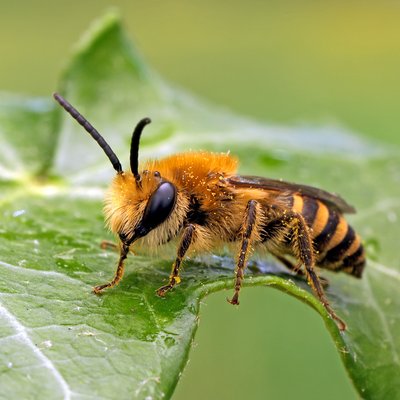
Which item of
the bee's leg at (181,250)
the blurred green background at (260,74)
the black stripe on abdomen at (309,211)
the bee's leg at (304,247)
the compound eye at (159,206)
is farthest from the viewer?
the blurred green background at (260,74)

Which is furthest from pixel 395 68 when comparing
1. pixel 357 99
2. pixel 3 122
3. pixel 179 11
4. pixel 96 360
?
pixel 96 360

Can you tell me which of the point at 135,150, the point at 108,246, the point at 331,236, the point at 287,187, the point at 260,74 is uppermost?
the point at 260,74

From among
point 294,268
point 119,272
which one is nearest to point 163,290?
point 119,272

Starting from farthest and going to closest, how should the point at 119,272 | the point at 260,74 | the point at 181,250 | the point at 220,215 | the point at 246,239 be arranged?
the point at 260,74 < the point at 220,215 < the point at 246,239 < the point at 181,250 < the point at 119,272

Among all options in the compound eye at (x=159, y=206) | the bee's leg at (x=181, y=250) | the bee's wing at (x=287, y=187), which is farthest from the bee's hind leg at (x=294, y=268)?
the compound eye at (x=159, y=206)

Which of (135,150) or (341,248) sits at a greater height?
(135,150)

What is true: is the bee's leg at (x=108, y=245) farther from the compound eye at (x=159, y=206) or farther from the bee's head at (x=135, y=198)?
the compound eye at (x=159, y=206)

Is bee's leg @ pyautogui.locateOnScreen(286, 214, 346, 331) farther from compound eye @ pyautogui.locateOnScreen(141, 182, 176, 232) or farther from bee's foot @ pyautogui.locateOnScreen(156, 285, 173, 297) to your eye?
bee's foot @ pyautogui.locateOnScreen(156, 285, 173, 297)

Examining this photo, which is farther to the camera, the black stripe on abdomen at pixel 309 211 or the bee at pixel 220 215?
the black stripe on abdomen at pixel 309 211

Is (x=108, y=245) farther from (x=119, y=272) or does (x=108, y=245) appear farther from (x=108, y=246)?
(x=119, y=272)
